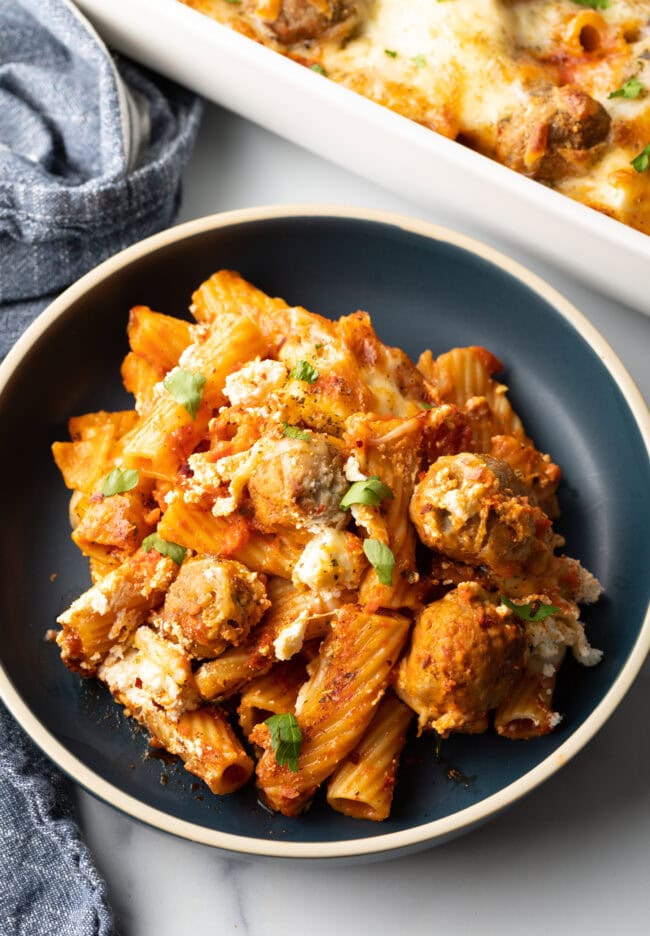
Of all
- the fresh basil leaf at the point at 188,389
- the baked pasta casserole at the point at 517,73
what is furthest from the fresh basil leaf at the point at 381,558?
the baked pasta casserole at the point at 517,73

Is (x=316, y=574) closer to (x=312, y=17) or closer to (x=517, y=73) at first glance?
(x=517, y=73)

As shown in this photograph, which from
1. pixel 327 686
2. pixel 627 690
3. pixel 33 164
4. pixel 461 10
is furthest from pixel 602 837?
pixel 33 164

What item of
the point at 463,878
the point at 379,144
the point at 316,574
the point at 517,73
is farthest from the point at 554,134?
the point at 463,878

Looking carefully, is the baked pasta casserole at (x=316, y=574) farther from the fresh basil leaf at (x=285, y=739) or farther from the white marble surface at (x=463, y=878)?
the white marble surface at (x=463, y=878)

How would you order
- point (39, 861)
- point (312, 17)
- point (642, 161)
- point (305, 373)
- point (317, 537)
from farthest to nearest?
point (312, 17), point (642, 161), point (39, 861), point (305, 373), point (317, 537)

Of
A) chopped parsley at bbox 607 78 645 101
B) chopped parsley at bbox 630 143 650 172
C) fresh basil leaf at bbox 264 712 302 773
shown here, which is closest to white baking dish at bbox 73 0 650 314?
chopped parsley at bbox 630 143 650 172

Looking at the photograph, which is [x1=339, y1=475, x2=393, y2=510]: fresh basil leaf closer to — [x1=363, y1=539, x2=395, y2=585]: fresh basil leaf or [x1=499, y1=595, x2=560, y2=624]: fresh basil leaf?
[x1=363, y1=539, x2=395, y2=585]: fresh basil leaf
